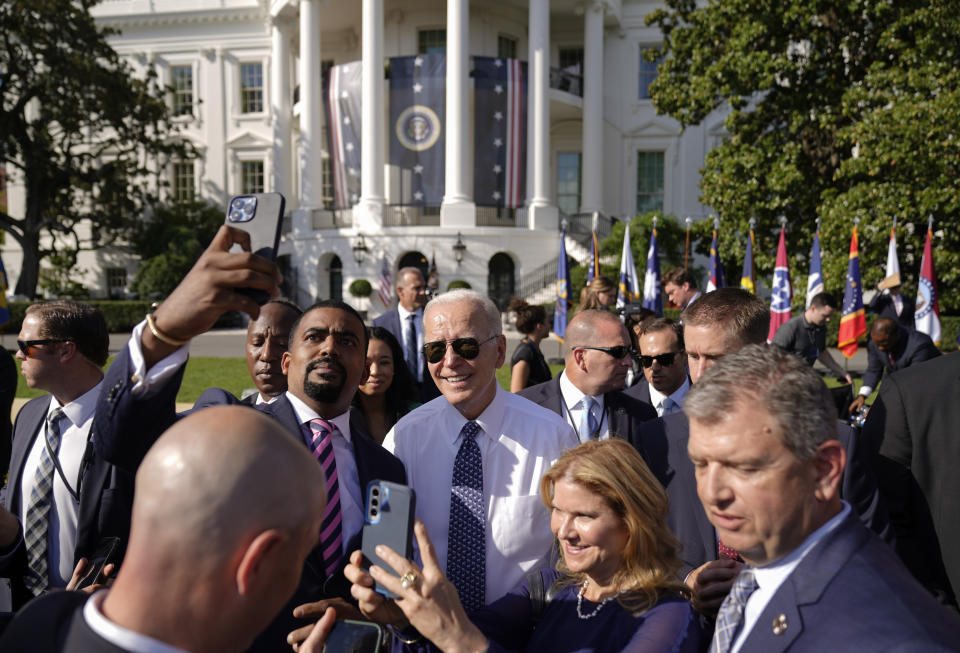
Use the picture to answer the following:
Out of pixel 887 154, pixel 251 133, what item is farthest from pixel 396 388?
pixel 251 133

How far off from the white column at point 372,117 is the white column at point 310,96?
288 cm

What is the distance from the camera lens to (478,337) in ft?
10.5

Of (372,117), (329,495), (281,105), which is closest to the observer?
(329,495)

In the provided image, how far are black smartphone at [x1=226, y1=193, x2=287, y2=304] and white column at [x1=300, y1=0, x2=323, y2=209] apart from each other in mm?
29276

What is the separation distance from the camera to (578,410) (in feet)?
13.6

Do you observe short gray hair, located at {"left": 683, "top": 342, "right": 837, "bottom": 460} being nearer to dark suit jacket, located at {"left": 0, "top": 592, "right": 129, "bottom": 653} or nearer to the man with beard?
the man with beard

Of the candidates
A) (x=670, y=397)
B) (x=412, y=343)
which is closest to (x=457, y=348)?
(x=670, y=397)

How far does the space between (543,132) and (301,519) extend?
28078 mm

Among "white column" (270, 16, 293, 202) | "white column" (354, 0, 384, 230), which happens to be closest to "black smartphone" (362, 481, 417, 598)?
"white column" (354, 0, 384, 230)

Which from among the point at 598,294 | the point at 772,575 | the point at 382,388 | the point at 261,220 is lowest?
the point at 382,388

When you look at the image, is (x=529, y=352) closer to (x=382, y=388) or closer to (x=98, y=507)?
(x=382, y=388)

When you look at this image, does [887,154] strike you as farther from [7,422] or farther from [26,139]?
[26,139]

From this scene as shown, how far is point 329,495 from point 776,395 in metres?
1.70

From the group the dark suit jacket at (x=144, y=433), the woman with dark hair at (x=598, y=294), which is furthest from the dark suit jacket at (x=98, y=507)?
the woman with dark hair at (x=598, y=294)
